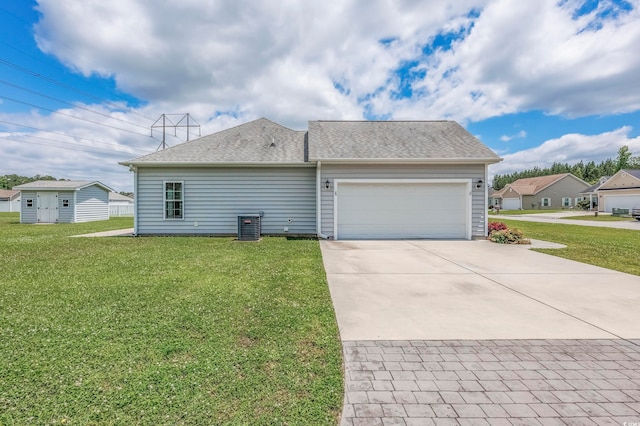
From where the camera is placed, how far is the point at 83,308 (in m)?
3.53

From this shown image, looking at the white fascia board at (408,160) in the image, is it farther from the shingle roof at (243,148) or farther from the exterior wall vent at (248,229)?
the exterior wall vent at (248,229)

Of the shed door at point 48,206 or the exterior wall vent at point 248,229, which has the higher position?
the shed door at point 48,206

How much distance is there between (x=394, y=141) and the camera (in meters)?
11.1

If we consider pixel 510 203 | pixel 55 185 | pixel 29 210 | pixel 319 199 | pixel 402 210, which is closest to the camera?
pixel 319 199

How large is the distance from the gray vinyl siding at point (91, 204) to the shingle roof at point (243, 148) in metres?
13.5

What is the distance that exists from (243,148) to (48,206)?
57.3 ft

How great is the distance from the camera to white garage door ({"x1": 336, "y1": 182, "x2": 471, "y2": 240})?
33.4ft

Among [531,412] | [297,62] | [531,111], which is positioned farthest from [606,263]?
[531,111]

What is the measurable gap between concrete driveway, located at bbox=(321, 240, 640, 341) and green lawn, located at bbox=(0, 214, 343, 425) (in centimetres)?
54

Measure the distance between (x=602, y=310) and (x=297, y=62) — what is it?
38.9 feet

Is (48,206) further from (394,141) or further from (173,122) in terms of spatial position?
(394,141)

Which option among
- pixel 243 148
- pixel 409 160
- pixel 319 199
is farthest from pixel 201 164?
pixel 409 160

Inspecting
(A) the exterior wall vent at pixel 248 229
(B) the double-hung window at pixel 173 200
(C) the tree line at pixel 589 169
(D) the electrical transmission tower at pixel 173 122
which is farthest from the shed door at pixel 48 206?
(C) the tree line at pixel 589 169

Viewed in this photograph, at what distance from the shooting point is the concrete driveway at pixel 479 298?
3020 millimetres
